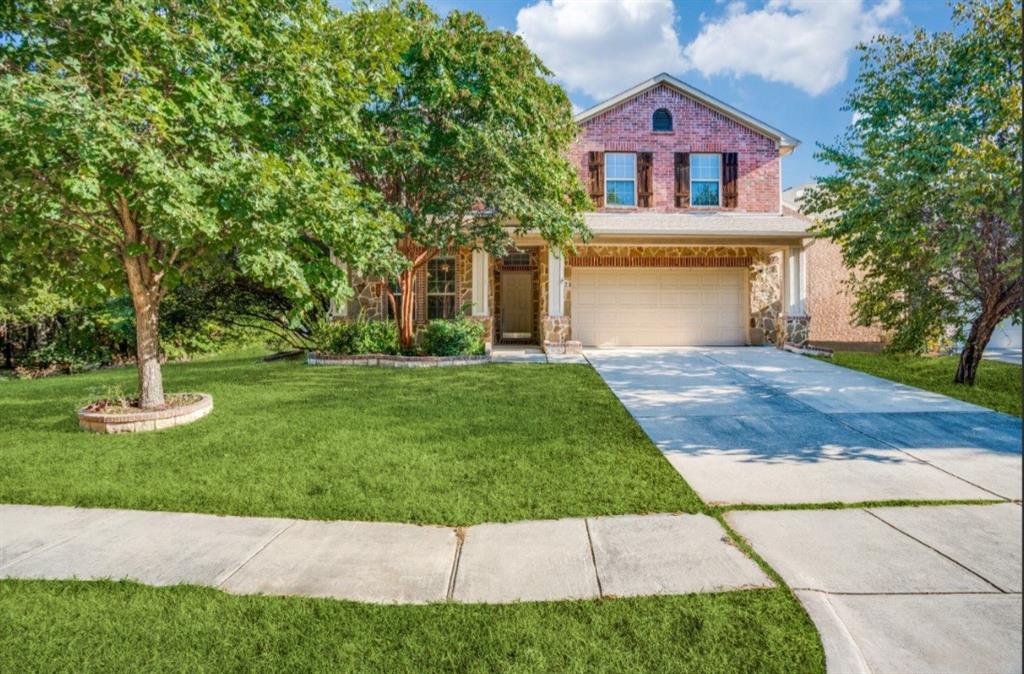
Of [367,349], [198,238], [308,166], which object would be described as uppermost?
[308,166]

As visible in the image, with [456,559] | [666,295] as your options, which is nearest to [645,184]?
[666,295]

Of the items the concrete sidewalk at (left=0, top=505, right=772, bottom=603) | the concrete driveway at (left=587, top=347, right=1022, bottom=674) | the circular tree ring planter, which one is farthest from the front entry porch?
the concrete sidewalk at (left=0, top=505, right=772, bottom=603)

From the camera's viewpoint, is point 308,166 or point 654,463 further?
point 308,166

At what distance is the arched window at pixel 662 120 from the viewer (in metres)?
15.3

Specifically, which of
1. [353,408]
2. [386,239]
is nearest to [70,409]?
[353,408]

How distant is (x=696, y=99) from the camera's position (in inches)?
602

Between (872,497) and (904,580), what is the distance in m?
1.36

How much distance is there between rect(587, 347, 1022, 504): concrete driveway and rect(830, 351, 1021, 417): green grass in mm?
423

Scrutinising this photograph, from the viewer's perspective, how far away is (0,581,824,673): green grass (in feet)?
7.34

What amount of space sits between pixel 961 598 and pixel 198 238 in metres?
7.23

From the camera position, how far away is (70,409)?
7562 millimetres

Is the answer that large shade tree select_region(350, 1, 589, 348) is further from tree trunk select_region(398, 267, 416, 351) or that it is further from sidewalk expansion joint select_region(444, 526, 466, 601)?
sidewalk expansion joint select_region(444, 526, 466, 601)

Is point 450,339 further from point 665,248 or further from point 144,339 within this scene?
point 665,248

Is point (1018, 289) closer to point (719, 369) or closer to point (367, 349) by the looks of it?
point (719, 369)
